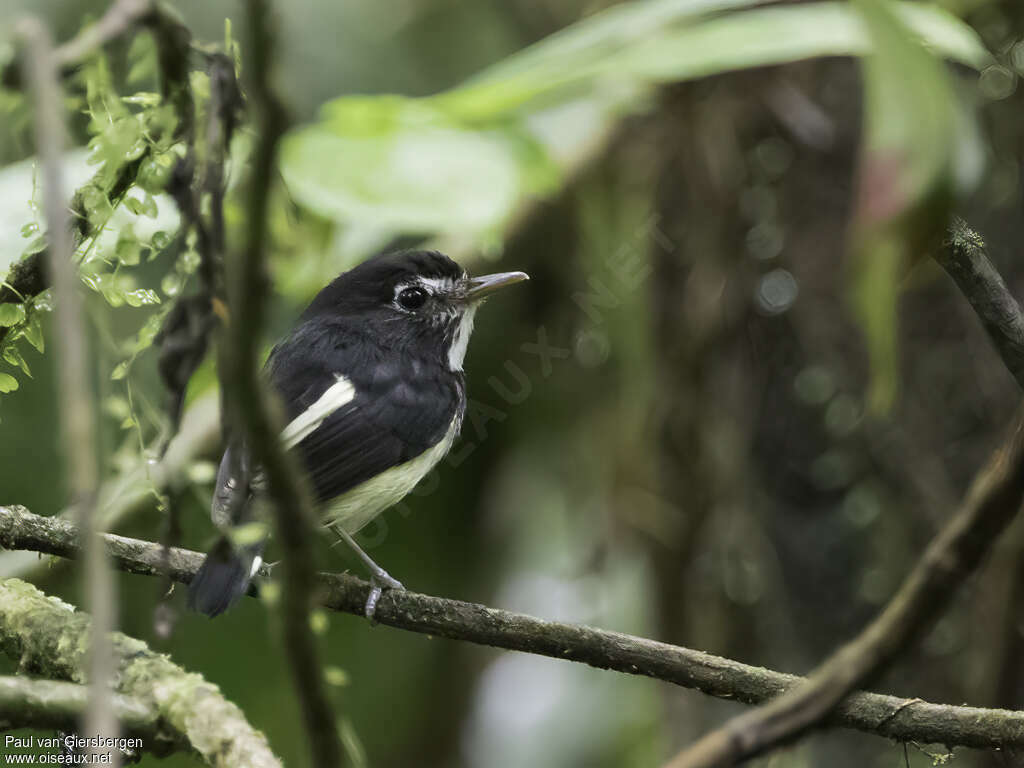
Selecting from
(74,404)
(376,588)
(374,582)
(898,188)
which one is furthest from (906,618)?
(374,582)

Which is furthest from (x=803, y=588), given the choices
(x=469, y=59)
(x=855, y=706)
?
(x=469, y=59)

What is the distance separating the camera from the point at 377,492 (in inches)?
128

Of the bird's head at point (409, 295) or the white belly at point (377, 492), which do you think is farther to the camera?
the bird's head at point (409, 295)

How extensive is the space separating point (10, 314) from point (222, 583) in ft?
2.15

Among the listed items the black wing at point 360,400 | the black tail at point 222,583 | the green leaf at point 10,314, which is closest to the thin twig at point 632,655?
the black tail at point 222,583

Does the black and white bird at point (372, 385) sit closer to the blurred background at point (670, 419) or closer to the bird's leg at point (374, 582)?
the bird's leg at point (374, 582)

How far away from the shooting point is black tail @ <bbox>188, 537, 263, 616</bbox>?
7.23ft

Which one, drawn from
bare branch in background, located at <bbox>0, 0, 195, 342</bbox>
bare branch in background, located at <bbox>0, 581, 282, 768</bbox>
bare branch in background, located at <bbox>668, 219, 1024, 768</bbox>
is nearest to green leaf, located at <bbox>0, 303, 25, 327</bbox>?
bare branch in background, located at <bbox>0, 0, 195, 342</bbox>

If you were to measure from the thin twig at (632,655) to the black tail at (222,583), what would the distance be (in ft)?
0.24

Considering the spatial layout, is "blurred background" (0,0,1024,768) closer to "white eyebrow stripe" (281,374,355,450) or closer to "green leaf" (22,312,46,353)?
"white eyebrow stripe" (281,374,355,450)

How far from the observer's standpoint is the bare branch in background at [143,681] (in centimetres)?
179

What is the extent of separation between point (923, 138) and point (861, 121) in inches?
142

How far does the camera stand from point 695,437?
4238 mm

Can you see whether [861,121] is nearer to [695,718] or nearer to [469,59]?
[469,59]
